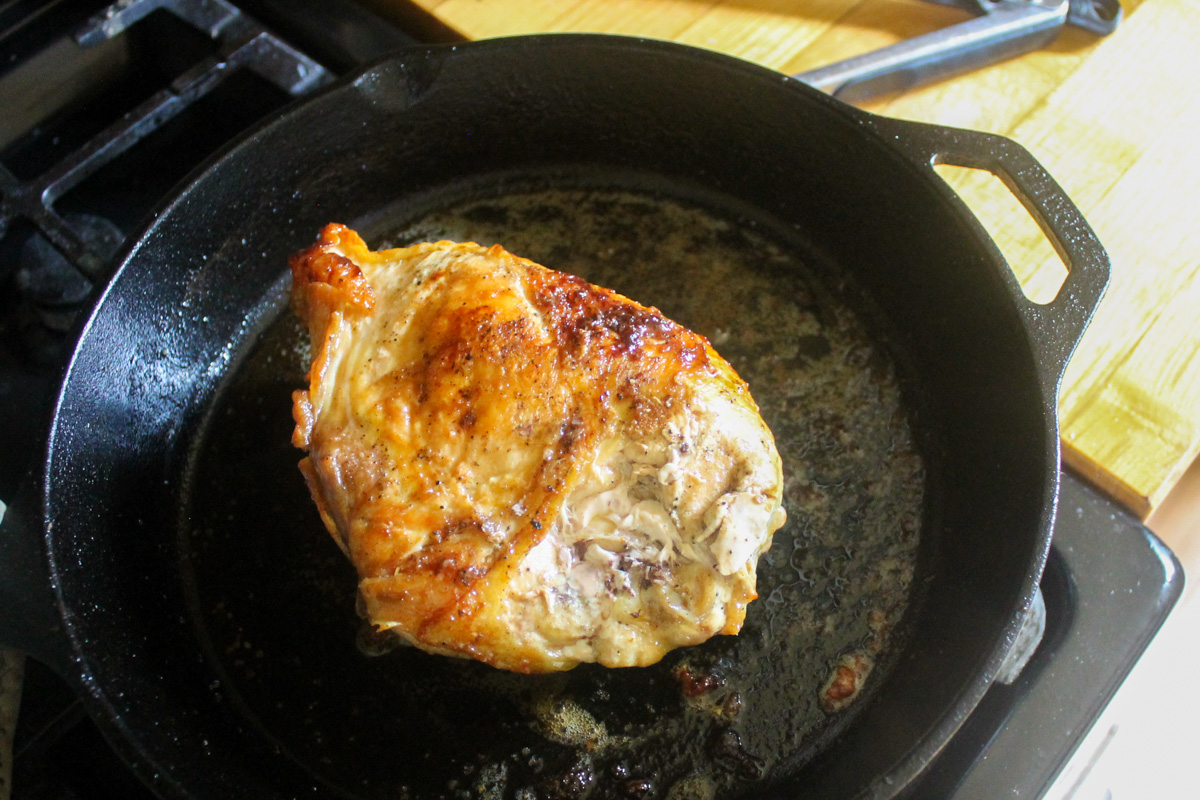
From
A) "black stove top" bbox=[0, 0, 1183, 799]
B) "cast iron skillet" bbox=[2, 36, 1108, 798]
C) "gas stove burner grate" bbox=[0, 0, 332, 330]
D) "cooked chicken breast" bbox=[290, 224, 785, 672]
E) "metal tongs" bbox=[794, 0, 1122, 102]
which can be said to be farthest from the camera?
"metal tongs" bbox=[794, 0, 1122, 102]

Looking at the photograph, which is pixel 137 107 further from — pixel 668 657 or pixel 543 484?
pixel 668 657

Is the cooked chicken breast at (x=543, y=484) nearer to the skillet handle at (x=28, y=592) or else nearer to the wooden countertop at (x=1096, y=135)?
the skillet handle at (x=28, y=592)

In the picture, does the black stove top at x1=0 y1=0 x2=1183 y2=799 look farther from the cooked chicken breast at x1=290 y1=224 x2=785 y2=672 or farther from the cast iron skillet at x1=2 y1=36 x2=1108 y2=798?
the cooked chicken breast at x1=290 y1=224 x2=785 y2=672


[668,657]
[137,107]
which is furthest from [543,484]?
[137,107]

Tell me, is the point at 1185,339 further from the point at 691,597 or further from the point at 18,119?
the point at 18,119

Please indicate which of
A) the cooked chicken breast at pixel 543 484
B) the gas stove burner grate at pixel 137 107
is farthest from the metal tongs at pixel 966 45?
the gas stove burner grate at pixel 137 107

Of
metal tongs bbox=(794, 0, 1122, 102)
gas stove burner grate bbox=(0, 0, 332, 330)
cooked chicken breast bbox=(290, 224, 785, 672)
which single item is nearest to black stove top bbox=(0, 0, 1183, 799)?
gas stove burner grate bbox=(0, 0, 332, 330)
